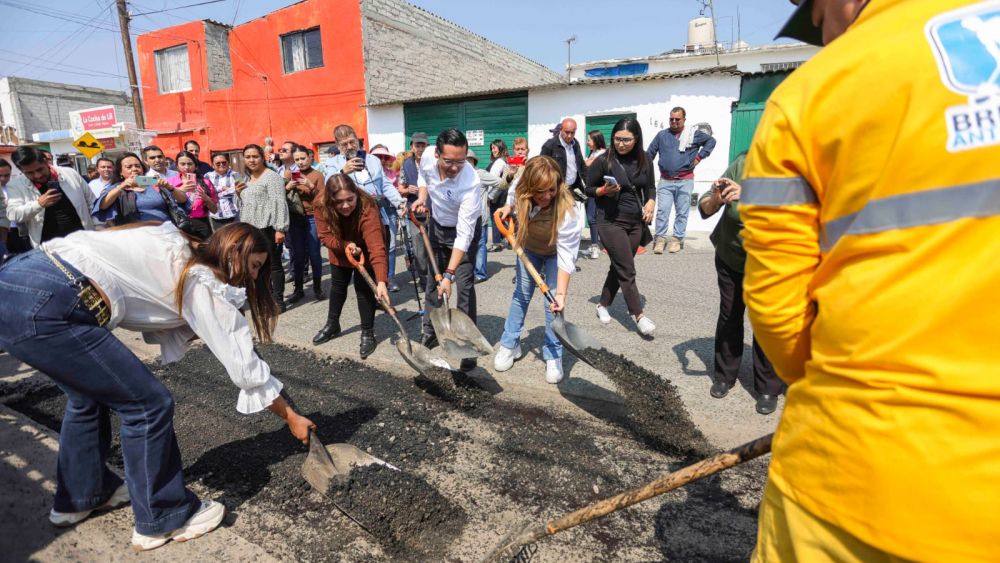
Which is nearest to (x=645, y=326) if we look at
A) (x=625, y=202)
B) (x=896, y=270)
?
(x=625, y=202)

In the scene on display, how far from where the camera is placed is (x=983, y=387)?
80 centimetres

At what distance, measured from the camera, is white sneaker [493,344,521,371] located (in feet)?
13.6

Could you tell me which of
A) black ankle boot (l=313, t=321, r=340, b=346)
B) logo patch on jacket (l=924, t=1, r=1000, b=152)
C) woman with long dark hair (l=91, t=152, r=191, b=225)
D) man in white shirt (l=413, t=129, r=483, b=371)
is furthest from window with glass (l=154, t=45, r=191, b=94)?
logo patch on jacket (l=924, t=1, r=1000, b=152)

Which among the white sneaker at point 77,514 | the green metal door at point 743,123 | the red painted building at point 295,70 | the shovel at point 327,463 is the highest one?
the red painted building at point 295,70

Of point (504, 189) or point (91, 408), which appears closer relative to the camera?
point (91, 408)

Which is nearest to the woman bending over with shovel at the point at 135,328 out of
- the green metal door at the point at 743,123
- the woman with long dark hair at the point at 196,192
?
the woman with long dark hair at the point at 196,192

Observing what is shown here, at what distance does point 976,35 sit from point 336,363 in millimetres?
4400

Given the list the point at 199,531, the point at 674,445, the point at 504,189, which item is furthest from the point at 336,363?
the point at 504,189

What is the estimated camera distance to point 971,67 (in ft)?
2.65

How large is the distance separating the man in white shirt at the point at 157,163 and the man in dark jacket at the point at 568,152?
4.83 metres

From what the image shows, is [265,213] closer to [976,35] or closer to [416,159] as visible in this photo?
[416,159]

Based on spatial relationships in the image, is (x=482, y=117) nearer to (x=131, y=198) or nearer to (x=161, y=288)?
(x=131, y=198)

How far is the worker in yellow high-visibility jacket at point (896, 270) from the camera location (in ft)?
2.63

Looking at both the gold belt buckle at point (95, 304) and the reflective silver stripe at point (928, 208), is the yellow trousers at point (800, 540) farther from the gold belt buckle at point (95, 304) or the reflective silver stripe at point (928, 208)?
the gold belt buckle at point (95, 304)
